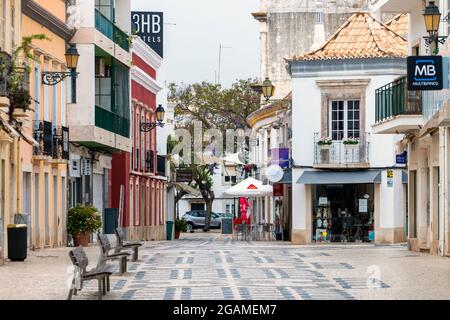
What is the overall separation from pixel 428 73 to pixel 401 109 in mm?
7995

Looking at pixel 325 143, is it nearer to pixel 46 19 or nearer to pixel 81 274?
pixel 46 19

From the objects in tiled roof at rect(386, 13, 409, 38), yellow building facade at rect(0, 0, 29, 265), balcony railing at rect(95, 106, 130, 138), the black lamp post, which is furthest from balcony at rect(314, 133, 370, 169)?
yellow building facade at rect(0, 0, 29, 265)

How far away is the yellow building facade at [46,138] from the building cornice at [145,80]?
12.9 meters

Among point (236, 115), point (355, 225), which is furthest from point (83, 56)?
point (236, 115)

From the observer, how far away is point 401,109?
40.3 m

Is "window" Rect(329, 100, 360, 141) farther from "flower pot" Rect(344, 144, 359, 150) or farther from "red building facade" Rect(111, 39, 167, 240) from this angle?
"red building facade" Rect(111, 39, 167, 240)

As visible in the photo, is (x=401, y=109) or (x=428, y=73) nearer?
(x=428, y=73)

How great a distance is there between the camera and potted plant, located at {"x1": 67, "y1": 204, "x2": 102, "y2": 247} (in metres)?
45.1

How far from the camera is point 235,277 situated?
87.1 ft

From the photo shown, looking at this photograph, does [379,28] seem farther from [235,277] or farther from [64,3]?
[235,277]

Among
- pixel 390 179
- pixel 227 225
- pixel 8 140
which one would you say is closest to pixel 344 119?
pixel 390 179

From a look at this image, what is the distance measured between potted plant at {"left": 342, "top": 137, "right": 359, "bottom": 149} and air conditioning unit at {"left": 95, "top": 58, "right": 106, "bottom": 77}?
30.5 feet

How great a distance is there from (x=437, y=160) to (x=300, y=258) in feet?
16.5

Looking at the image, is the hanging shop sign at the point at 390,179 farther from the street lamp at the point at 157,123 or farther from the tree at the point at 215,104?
the tree at the point at 215,104
